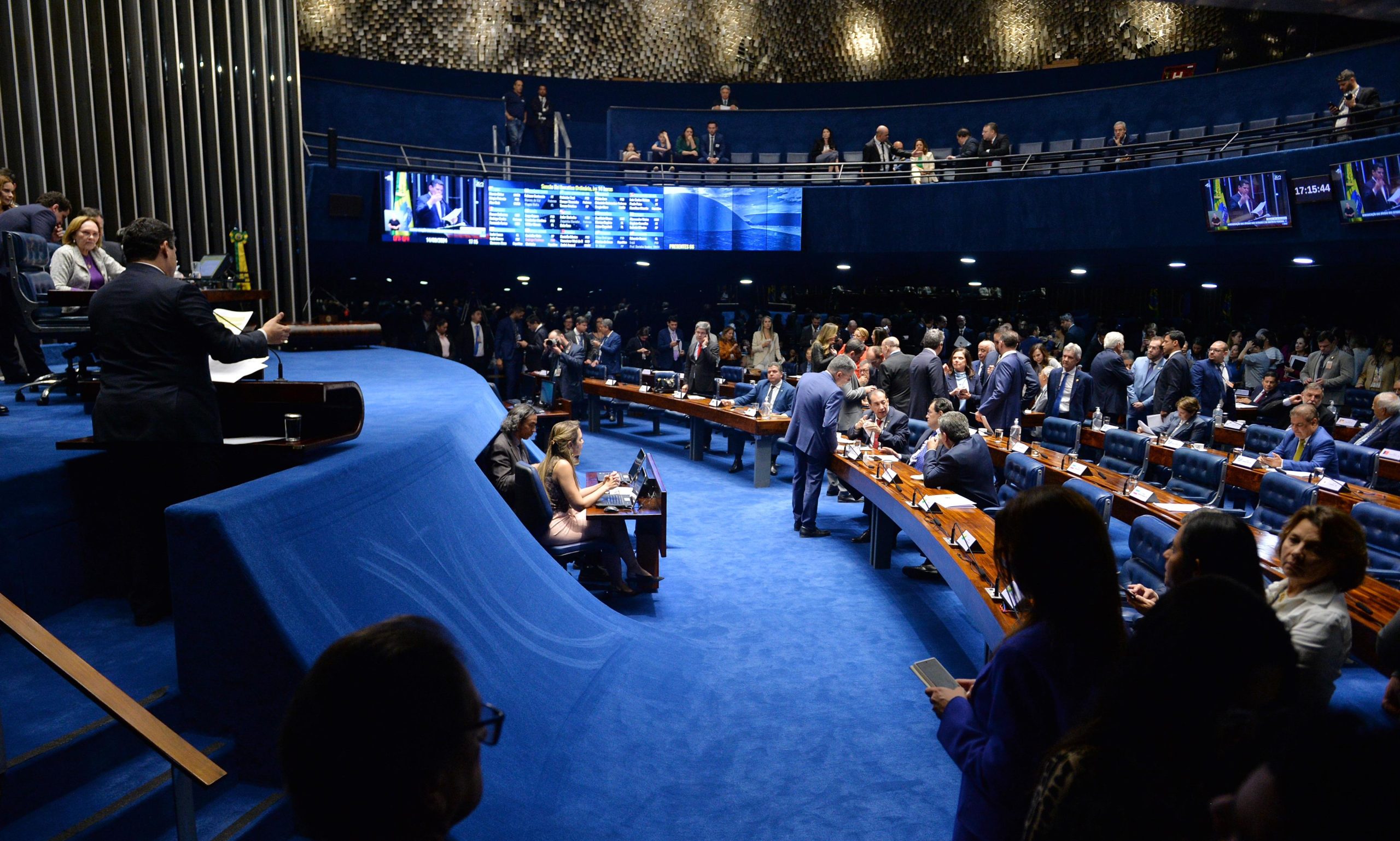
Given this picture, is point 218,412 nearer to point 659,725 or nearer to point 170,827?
point 170,827

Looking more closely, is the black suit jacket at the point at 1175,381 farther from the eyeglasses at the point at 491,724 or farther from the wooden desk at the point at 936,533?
the eyeglasses at the point at 491,724

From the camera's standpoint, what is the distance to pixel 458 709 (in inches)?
36.3

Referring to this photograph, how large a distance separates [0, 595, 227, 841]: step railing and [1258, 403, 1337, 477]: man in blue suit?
6370 mm

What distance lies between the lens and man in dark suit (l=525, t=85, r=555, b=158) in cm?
1512

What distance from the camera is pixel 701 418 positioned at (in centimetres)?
1005

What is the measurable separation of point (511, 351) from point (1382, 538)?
32.9 feet

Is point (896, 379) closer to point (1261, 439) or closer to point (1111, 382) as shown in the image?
point (1111, 382)

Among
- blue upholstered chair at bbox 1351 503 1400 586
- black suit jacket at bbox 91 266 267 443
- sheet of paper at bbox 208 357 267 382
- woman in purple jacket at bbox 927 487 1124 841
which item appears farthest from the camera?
blue upholstered chair at bbox 1351 503 1400 586

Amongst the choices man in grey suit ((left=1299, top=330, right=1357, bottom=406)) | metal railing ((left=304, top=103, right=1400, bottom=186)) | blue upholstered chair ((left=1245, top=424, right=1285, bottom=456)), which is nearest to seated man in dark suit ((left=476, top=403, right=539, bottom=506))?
blue upholstered chair ((left=1245, top=424, right=1285, bottom=456))

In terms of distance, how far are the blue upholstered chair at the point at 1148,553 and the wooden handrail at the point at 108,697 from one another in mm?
3544

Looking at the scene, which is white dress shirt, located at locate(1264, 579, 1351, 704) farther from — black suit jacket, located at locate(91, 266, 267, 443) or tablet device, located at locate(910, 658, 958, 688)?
black suit jacket, located at locate(91, 266, 267, 443)

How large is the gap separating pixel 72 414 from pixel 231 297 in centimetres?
108

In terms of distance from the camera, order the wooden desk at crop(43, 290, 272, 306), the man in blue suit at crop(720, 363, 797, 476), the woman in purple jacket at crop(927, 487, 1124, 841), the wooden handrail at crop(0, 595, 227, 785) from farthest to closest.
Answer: the man in blue suit at crop(720, 363, 797, 476), the wooden desk at crop(43, 290, 272, 306), the woman in purple jacket at crop(927, 487, 1124, 841), the wooden handrail at crop(0, 595, 227, 785)

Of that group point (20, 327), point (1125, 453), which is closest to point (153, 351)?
point (20, 327)
